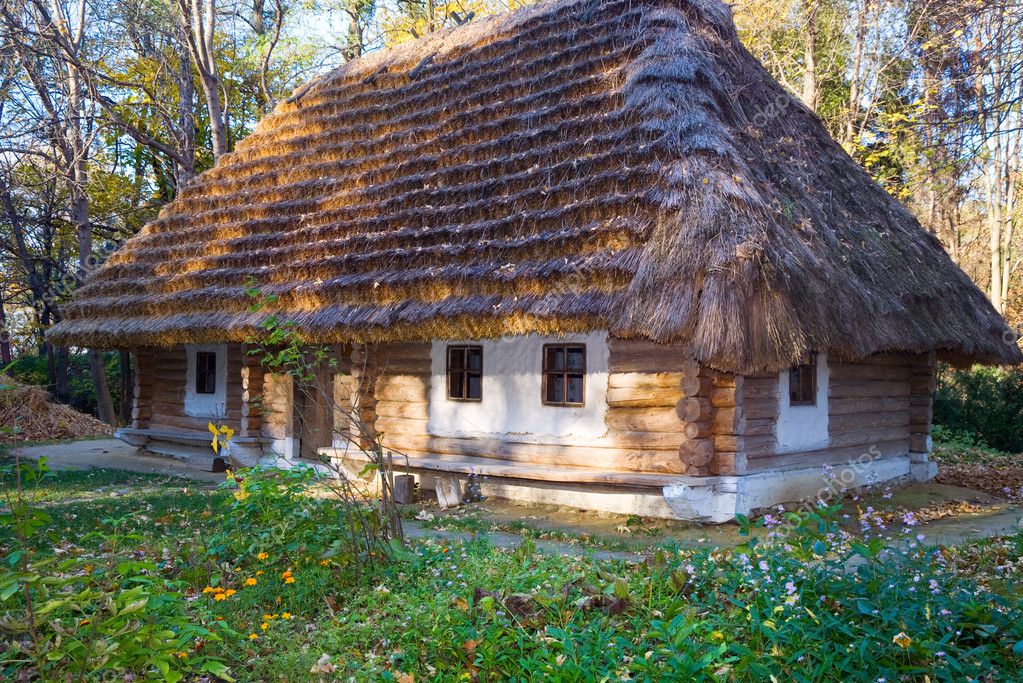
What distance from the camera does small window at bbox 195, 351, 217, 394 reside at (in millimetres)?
15258

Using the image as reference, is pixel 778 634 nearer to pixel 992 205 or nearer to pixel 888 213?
pixel 888 213

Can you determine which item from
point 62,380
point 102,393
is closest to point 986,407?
point 102,393

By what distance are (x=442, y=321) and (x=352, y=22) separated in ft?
58.0

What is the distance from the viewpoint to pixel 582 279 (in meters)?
9.07

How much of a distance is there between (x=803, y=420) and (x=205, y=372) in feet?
34.4

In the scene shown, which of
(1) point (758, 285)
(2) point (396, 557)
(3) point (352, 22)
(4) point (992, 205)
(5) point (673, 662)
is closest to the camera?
(5) point (673, 662)

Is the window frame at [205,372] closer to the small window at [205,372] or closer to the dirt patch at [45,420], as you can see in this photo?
the small window at [205,372]

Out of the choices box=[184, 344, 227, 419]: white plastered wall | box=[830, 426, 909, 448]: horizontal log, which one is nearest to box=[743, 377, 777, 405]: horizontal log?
box=[830, 426, 909, 448]: horizontal log

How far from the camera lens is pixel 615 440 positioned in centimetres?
953

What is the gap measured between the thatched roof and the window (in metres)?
1.10

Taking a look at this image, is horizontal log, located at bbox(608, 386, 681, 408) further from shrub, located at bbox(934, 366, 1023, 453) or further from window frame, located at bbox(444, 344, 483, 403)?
shrub, located at bbox(934, 366, 1023, 453)

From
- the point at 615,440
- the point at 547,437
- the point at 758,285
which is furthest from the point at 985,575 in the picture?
the point at 547,437

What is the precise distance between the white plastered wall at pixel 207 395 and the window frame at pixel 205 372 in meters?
0.06

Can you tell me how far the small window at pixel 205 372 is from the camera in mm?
15258
